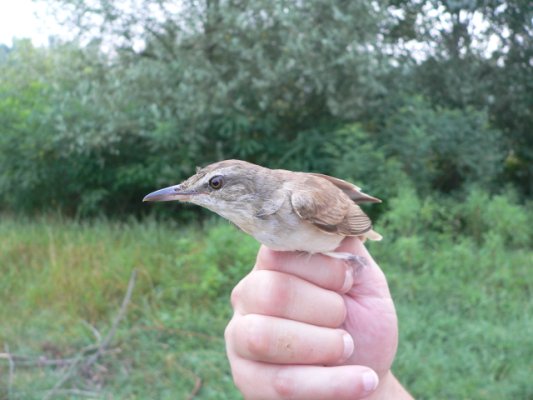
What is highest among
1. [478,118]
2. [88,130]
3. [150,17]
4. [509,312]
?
[150,17]

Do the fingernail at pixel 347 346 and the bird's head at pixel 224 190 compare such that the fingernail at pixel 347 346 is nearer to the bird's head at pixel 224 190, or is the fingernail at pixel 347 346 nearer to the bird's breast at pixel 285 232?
the bird's breast at pixel 285 232

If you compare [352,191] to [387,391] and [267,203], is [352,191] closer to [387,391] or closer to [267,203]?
[267,203]

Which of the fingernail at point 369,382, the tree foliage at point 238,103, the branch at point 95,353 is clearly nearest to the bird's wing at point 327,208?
the fingernail at point 369,382

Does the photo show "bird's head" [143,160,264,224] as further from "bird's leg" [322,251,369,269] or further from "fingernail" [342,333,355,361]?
"fingernail" [342,333,355,361]

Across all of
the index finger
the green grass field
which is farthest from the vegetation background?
the index finger

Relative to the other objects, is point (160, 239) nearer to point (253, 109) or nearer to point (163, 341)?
point (163, 341)

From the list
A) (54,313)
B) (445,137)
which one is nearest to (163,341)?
(54,313)
